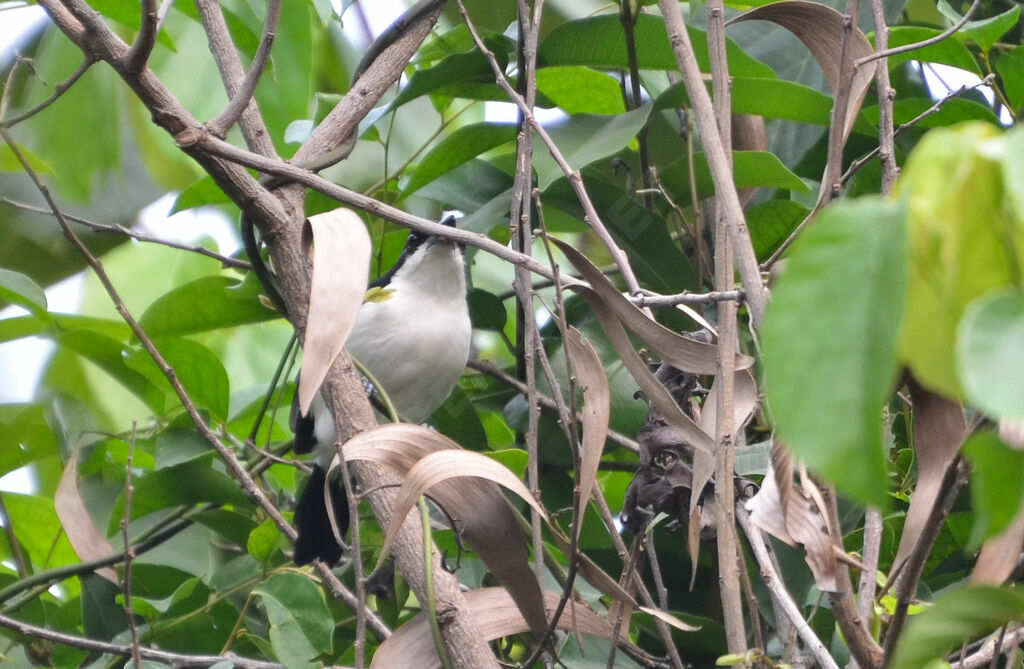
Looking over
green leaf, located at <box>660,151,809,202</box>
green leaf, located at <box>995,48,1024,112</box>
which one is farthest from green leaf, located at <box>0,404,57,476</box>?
green leaf, located at <box>995,48,1024,112</box>

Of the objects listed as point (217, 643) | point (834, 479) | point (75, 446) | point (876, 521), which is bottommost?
point (217, 643)

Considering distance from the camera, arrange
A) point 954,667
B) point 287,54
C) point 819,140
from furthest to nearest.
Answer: point 287,54
point 819,140
point 954,667

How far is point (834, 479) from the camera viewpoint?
52 centimetres

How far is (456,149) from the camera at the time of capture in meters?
2.11

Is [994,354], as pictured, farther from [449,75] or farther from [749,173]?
[449,75]

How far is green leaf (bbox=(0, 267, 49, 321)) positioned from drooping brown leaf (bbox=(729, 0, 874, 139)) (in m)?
1.40

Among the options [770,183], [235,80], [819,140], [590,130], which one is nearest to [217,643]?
[235,80]

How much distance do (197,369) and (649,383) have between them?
129cm

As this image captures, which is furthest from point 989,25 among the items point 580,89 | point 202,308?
point 202,308

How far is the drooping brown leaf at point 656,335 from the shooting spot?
4.15ft

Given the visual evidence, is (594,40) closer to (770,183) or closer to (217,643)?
(770,183)

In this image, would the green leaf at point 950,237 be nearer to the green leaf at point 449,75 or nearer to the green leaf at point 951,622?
the green leaf at point 951,622

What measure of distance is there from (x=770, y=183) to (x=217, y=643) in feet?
4.18

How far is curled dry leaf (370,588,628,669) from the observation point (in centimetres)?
144
